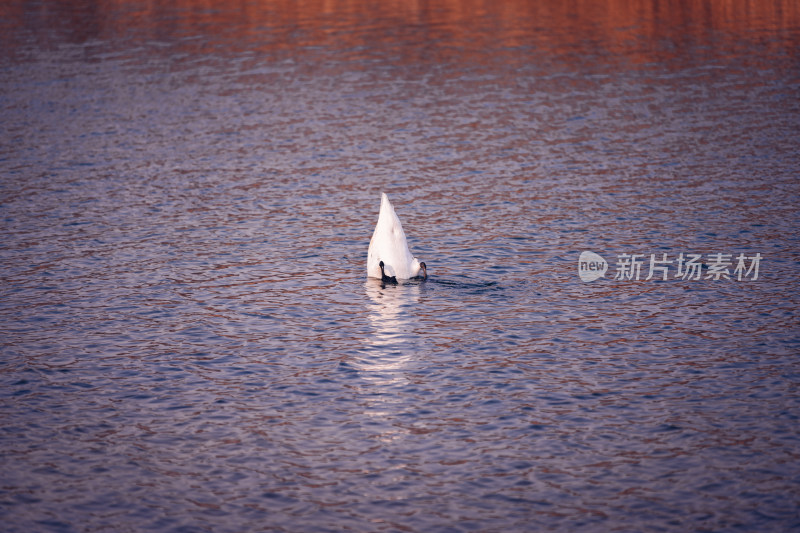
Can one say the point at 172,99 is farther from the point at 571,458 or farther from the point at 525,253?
the point at 571,458

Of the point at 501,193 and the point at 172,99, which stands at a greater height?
the point at 172,99

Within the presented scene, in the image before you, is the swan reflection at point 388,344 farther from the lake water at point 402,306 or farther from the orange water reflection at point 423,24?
the orange water reflection at point 423,24

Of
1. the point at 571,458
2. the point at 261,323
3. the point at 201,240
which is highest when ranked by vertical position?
the point at 201,240

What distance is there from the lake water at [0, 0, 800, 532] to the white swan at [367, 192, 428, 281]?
0.56 m

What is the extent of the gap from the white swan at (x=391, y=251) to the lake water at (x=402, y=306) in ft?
1.82

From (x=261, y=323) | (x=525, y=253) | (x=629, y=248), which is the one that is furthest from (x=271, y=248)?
(x=629, y=248)

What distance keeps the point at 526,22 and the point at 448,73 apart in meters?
20.0

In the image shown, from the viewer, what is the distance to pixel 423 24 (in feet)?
227

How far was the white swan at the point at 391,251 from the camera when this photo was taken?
75.5 ft

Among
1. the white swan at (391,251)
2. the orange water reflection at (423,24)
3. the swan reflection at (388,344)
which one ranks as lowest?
the swan reflection at (388,344)

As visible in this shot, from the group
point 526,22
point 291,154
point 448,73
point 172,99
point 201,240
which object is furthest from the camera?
point 526,22

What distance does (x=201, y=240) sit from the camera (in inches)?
1089

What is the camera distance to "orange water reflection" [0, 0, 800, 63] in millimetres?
60438

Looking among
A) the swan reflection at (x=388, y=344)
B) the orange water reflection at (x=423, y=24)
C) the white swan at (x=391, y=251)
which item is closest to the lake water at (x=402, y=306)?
the swan reflection at (x=388, y=344)
